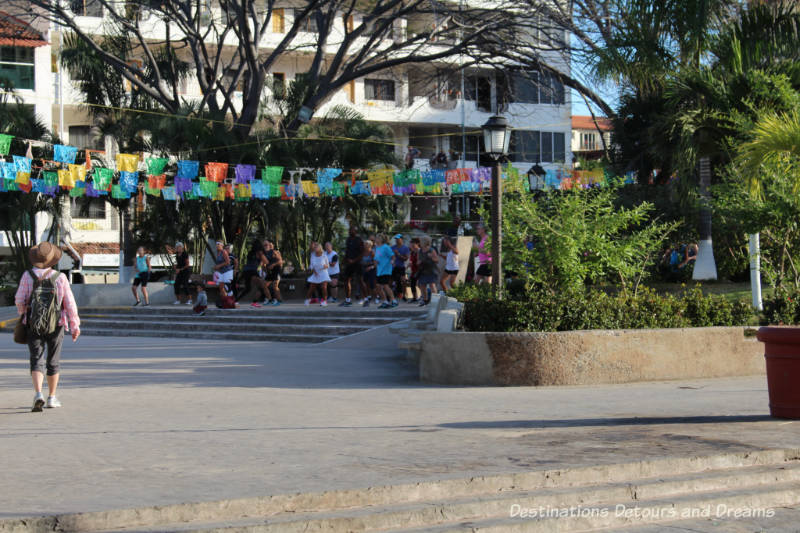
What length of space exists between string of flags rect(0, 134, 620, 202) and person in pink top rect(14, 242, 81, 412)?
1390 centimetres

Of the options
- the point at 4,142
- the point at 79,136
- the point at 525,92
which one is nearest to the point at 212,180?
the point at 4,142

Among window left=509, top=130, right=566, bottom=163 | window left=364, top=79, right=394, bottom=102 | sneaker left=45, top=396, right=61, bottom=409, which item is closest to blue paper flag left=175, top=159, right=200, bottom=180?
sneaker left=45, top=396, right=61, bottom=409

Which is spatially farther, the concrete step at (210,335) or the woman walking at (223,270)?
the woman walking at (223,270)

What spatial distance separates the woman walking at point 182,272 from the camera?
2484 centimetres

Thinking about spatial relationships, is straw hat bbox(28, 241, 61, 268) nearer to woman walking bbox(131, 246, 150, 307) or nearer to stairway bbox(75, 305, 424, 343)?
stairway bbox(75, 305, 424, 343)

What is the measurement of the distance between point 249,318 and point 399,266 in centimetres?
360

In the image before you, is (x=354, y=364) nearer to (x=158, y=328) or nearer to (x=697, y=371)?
(x=697, y=371)

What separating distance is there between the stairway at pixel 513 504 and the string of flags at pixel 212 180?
63.3 ft

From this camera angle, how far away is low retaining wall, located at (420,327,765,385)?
1161 centimetres

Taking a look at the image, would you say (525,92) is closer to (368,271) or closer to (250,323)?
(368,271)

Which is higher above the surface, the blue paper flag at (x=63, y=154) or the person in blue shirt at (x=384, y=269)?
the blue paper flag at (x=63, y=154)

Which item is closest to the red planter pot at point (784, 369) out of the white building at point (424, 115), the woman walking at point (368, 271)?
the woman walking at point (368, 271)

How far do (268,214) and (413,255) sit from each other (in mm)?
8417

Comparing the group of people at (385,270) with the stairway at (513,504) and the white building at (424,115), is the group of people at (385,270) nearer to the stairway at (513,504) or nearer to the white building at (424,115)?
the stairway at (513,504)
